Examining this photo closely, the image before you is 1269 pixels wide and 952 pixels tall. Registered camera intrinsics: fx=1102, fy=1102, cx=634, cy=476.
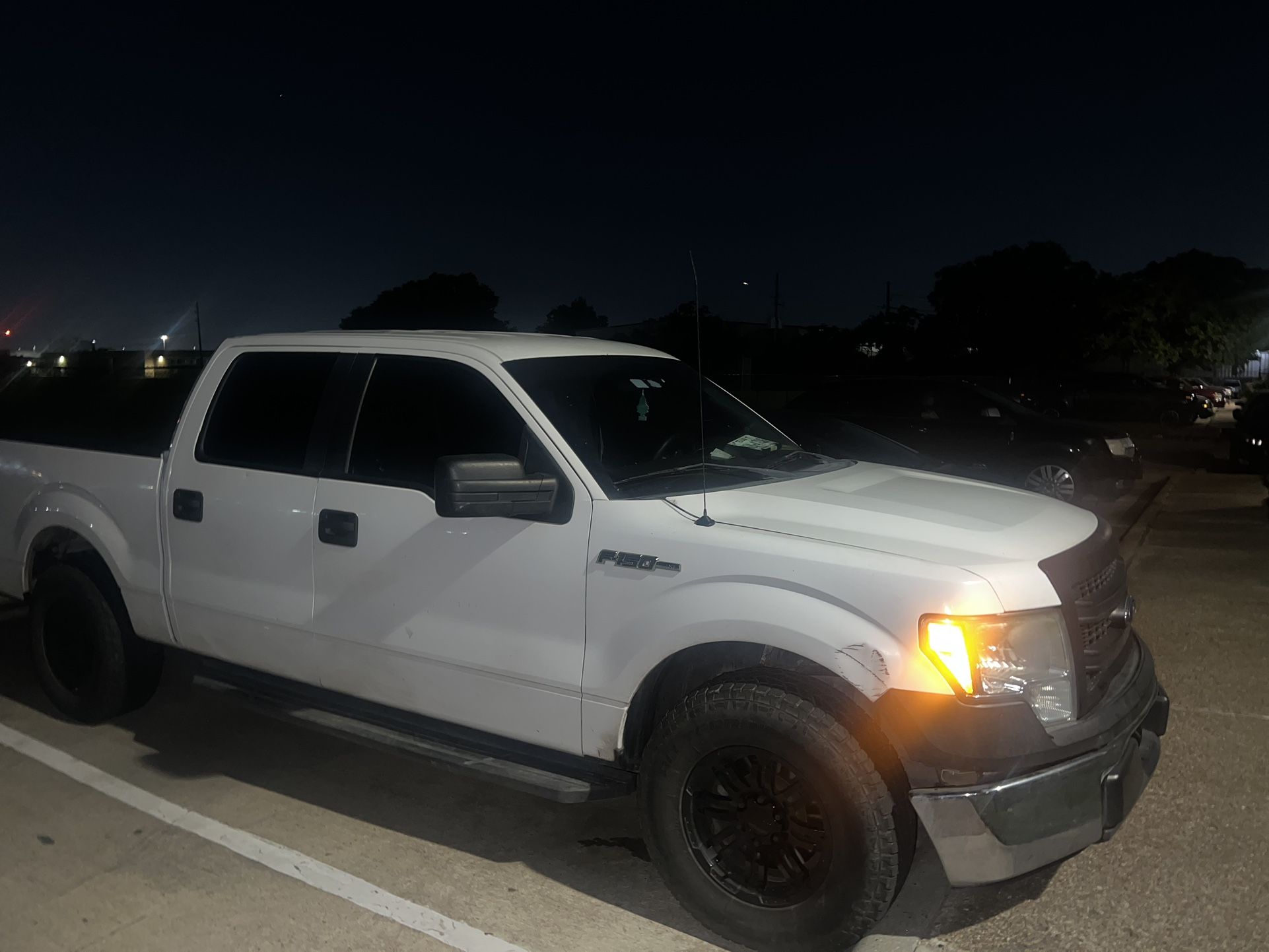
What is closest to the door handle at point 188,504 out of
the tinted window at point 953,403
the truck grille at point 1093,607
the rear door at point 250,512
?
the rear door at point 250,512

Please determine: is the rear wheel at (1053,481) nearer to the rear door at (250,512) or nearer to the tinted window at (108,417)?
the tinted window at (108,417)

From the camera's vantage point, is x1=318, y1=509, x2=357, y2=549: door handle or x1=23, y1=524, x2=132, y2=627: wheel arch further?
x1=23, y1=524, x2=132, y2=627: wheel arch

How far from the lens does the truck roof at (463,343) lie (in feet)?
13.8

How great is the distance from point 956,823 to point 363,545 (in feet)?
7.52

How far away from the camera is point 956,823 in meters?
3.05

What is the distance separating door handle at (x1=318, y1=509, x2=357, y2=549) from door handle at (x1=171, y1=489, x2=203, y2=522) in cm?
74

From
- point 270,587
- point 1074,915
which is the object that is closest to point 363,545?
point 270,587

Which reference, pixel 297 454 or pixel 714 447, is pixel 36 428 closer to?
pixel 297 454

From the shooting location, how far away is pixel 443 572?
3.93 meters

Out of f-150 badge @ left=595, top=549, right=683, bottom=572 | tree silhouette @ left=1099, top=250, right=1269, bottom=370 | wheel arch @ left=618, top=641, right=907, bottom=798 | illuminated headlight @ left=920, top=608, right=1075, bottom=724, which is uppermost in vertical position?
tree silhouette @ left=1099, top=250, right=1269, bottom=370

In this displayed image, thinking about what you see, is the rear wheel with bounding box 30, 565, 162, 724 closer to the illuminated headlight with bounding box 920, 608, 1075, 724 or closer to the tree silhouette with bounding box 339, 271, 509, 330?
the illuminated headlight with bounding box 920, 608, 1075, 724

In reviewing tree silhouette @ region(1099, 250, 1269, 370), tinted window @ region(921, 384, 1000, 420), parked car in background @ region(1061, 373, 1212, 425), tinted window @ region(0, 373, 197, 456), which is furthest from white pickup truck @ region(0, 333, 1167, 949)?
tree silhouette @ region(1099, 250, 1269, 370)

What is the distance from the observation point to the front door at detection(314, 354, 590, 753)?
12.1 ft

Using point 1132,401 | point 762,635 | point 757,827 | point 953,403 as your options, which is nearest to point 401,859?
point 757,827
